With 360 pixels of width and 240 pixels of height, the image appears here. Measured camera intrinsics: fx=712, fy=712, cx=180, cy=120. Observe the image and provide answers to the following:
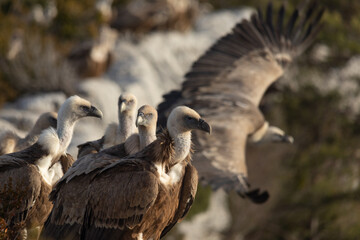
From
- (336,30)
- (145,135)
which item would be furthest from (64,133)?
(336,30)

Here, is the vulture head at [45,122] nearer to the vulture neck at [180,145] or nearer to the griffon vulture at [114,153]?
the griffon vulture at [114,153]

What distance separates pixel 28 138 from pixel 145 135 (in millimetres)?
1553

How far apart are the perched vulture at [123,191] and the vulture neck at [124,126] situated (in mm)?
1015

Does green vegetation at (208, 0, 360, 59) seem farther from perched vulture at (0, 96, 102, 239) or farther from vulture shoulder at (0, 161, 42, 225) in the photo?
vulture shoulder at (0, 161, 42, 225)

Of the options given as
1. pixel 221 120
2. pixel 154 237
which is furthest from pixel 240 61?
pixel 154 237

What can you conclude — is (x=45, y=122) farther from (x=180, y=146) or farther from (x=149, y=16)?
(x=149, y=16)

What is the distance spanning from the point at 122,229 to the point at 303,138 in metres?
17.9

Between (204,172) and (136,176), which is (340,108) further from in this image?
(136,176)

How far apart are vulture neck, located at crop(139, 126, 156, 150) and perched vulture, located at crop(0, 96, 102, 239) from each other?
1.41ft

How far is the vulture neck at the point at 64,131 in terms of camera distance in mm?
6137

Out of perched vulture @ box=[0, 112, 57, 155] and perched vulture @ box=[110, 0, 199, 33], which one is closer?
perched vulture @ box=[0, 112, 57, 155]

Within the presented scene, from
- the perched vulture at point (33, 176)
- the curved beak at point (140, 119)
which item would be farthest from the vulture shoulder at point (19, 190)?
the curved beak at point (140, 119)

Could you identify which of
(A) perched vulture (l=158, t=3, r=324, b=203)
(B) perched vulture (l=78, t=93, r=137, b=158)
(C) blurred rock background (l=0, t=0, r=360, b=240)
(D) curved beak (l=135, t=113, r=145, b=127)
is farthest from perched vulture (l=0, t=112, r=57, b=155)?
(C) blurred rock background (l=0, t=0, r=360, b=240)

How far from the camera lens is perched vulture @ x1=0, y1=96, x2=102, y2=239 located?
18.7ft
